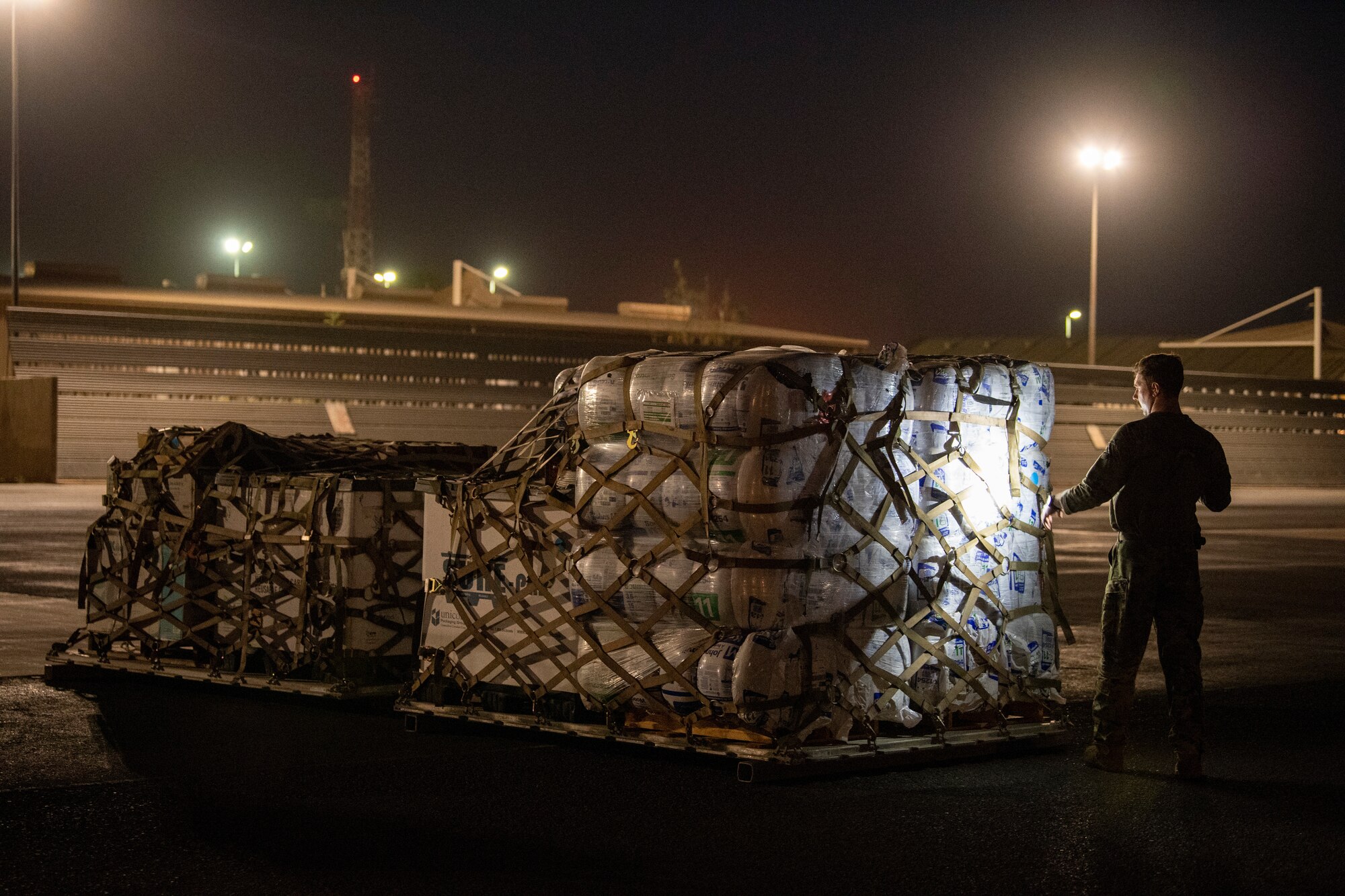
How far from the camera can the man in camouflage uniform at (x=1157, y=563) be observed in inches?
261

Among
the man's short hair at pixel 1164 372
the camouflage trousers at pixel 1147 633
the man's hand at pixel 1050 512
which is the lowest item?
the camouflage trousers at pixel 1147 633

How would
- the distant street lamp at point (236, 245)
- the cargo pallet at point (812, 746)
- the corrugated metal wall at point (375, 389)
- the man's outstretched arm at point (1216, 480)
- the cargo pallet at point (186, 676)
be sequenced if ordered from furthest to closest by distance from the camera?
the distant street lamp at point (236, 245) → the corrugated metal wall at point (375, 389) → the cargo pallet at point (186, 676) → the man's outstretched arm at point (1216, 480) → the cargo pallet at point (812, 746)

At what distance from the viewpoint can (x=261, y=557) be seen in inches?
333

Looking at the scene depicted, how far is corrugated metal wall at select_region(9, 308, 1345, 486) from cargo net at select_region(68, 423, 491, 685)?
2954cm

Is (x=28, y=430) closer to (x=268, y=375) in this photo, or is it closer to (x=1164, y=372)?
(x=268, y=375)

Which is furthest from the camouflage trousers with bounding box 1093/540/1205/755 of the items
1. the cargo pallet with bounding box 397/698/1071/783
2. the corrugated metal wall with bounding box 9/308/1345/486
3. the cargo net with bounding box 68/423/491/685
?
the corrugated metal wall with bounding box 9/308/1345/486

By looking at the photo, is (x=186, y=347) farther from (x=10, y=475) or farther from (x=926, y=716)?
(x=926, y=716)

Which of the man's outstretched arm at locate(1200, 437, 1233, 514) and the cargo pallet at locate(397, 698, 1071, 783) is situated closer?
the cargo pallet at locate(397, 698, 1071, 783)

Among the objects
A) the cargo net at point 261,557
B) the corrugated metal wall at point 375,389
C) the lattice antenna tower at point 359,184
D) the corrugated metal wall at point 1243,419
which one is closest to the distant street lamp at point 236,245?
the lattice antenna tower at point 359,184

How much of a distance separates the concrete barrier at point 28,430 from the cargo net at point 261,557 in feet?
87.7

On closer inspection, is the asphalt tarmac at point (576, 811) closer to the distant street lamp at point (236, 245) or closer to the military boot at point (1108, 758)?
the military boot at point (1108, 758)

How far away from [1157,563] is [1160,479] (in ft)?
1.33

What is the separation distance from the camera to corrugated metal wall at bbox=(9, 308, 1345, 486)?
124 ft

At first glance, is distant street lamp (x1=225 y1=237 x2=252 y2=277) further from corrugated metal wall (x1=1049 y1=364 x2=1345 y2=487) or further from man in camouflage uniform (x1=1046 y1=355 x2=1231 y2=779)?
man in camouflage uniform (x1=1046 y1=355 x2=1231 y2=779)
